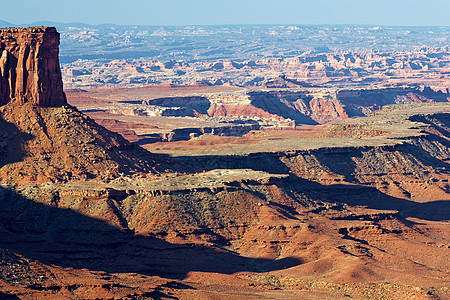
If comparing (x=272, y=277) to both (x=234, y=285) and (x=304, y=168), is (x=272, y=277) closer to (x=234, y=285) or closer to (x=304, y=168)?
(x=234, y=285)

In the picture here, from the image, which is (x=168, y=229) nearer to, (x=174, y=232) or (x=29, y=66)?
(x=174, y=232)

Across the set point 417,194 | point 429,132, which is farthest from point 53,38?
point 429,132

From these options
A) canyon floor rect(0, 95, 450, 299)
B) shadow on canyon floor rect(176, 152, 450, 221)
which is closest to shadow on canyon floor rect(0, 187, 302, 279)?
canyon floor rect(0, 95, 450, 299)

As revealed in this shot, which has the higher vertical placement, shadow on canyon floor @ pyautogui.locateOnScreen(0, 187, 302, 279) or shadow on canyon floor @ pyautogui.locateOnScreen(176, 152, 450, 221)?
A: shadow on canyon floor @ pyautogui.locateOnScreen(0, 187, 302, 279)

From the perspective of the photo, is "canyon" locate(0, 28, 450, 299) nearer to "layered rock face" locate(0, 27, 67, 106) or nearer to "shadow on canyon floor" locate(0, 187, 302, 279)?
"shadow on canyon floor" locate(0, 187, 302, 279)

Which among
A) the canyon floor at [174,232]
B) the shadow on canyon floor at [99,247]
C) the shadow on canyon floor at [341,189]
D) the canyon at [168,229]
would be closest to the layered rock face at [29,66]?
the canyon at [168,229]

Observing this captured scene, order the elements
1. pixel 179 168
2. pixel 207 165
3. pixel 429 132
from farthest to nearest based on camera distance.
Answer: pixel 429 132, pixel 207 165, pixel 179 168

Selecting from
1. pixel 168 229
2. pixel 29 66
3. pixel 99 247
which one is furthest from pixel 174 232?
pixel 29 66
